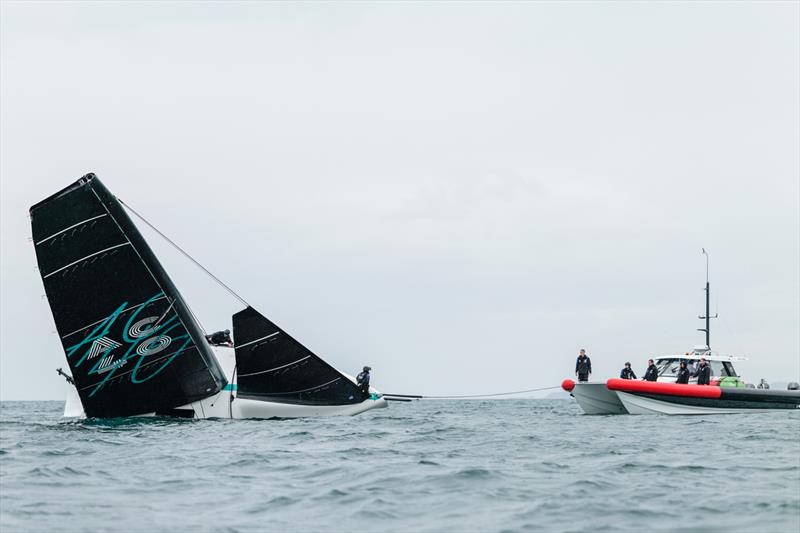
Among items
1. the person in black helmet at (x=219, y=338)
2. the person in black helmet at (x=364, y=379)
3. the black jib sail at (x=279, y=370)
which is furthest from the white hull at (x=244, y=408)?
the person in black helmet at (x=219, y=338)

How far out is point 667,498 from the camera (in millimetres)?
11117

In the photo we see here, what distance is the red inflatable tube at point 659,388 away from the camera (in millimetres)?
25969

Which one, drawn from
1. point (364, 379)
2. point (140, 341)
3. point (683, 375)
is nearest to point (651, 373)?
point (683, 375)

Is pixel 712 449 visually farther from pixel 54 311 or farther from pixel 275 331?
pixel 54 311

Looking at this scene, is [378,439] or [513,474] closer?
[513,474]

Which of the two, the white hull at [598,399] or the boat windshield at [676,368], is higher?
the boat windshield at [676,368]

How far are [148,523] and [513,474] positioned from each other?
515cm

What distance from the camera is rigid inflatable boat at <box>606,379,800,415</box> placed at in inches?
1025

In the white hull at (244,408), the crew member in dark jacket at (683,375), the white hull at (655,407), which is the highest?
the crew member in dark jacket at (683,375)

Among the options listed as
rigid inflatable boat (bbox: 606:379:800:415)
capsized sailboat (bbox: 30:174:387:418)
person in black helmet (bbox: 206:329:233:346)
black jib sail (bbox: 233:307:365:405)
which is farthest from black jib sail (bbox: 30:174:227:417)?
rigid inflatable boat (bbox: 606:379:800:415)

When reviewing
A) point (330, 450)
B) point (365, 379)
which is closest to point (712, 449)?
point (330, 450)

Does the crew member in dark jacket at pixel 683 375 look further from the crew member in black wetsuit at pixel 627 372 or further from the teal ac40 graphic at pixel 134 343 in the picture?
the teal ac40 graphic at pixel 134 343

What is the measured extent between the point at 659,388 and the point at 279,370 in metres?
9.92

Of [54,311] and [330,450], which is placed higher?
[54,311]
